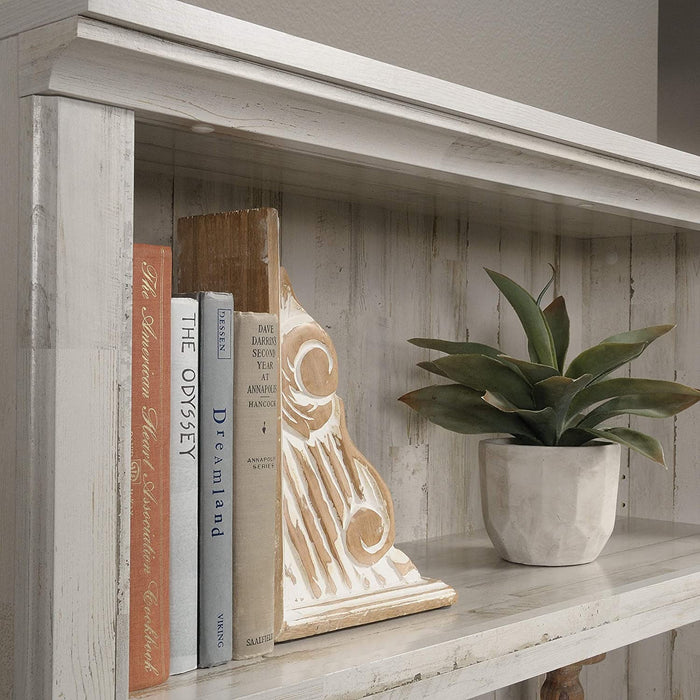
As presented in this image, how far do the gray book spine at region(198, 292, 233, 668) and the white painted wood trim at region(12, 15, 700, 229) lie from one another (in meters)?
0.13

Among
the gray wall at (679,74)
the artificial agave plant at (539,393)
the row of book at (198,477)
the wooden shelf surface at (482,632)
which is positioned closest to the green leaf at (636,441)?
the artificial agave plant at (539,393)

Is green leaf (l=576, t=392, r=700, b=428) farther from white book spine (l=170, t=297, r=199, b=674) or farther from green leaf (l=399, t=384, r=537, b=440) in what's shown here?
white book spine (l=170, t=297, r=199, b=674)

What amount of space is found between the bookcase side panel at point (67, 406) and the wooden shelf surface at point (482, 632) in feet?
0.32

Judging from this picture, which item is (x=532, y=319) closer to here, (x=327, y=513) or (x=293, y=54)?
(x=327, y=513)

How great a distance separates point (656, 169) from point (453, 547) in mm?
472

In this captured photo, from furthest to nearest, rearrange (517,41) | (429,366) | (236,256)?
(517,41) < (429,366) < (236,256)

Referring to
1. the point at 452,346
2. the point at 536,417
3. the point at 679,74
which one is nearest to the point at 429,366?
the point at 452,346

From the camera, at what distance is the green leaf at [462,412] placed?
1.00 metres

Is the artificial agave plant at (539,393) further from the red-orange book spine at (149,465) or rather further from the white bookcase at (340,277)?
the red-orange book spine at (149,465)

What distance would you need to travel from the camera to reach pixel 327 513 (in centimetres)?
79

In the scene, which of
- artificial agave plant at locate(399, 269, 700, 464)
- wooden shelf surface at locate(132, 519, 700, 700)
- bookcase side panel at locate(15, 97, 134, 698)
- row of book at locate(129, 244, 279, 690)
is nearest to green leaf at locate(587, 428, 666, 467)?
artificial agave plant at locate(399, 269, 700, 464)

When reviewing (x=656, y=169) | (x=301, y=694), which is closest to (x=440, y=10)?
(x=656, y=169)

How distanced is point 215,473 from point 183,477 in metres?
0.03

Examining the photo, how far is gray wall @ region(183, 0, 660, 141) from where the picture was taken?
3.39 feet
